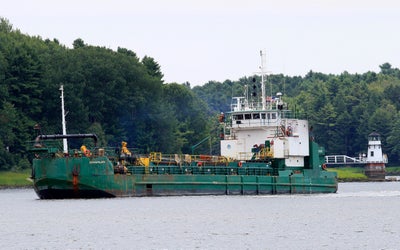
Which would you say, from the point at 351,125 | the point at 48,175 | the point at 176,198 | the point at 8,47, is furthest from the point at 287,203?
the point at 351,125

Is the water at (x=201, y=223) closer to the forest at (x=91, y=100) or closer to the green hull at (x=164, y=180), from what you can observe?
the green hull at (x=164, y=180)

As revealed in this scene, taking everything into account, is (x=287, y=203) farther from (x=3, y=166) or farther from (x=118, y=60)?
(x=118, y=60)

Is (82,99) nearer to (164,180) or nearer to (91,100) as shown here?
(91,100)

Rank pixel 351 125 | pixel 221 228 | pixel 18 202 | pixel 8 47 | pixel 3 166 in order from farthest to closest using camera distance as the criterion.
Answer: pixel 351 125 → pixel 8 47 → pixel 3 166 → pixel 18 202 → pixel 221 228

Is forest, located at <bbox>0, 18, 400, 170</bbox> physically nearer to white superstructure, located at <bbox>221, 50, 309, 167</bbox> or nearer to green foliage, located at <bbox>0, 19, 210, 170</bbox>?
green foliage, located at <bbox>0, 19, 210, 170</bbox>

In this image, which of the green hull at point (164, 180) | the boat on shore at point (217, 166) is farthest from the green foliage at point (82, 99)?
the green hull at point (164, 180)

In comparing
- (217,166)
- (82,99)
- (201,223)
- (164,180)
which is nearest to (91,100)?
(82,99)

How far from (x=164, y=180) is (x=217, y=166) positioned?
5.38 meters

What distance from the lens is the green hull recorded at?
247 ft

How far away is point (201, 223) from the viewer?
2435 inches

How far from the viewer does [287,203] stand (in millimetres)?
76938

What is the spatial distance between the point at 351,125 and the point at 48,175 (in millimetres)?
115771

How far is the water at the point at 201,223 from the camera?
175ft

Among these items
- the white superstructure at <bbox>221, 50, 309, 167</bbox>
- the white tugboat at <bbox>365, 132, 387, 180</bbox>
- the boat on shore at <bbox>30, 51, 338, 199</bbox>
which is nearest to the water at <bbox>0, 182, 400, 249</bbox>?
the boat on shore at <bbox>30, 51, 338, 199</bbox>
